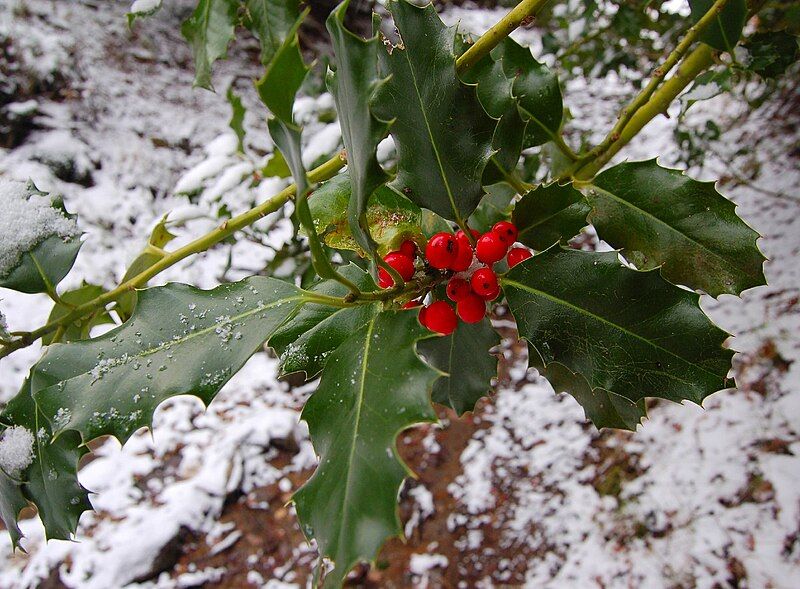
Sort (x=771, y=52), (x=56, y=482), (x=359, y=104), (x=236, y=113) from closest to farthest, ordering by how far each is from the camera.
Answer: (x=359, y=104) → (x=56, y=482) → (x=771, y=52) → (x=236, y=113)

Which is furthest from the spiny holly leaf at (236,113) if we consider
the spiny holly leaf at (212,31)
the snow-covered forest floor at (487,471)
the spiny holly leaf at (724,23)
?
the spiny holly leaf at (724,23)

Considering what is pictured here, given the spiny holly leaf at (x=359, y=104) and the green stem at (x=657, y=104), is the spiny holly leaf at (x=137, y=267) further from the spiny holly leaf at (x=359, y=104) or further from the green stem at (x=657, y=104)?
the green stem at (x=657, y=104)

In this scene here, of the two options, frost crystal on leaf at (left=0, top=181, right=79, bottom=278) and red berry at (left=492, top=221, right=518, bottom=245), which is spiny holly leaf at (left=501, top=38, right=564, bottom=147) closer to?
red berry at (left=492, top=221, right=518, bottom=245)

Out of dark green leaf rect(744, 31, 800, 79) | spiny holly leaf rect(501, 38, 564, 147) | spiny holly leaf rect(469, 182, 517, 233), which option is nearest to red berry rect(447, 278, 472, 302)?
spiny holly leaf rect(469, 182, 517, 233)

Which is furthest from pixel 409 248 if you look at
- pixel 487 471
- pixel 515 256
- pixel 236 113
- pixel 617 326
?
pixel 487 471

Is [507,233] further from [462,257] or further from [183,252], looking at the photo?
[183,252]

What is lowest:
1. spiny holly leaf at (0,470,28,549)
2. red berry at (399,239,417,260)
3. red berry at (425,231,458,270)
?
spiny holly leaf at (0,470,28,549)
